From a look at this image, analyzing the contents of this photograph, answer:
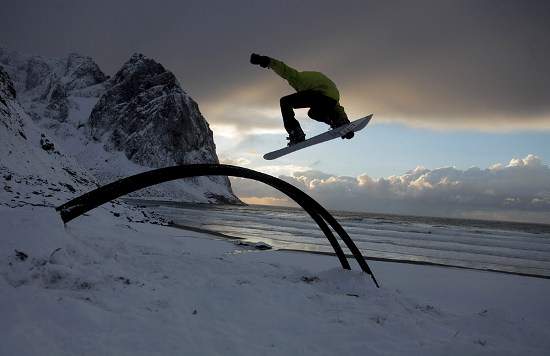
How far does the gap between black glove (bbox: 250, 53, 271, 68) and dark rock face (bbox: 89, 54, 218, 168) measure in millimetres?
173395

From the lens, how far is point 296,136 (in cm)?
963

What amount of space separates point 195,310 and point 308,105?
6018 mm

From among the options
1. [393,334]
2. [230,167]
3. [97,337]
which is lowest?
[393,334]

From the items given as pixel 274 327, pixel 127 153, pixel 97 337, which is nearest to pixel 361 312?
pixel 274 327

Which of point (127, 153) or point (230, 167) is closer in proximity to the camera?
point (230, 167)

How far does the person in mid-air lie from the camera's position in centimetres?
861

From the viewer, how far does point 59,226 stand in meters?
5.33

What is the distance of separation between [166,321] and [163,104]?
196679mm

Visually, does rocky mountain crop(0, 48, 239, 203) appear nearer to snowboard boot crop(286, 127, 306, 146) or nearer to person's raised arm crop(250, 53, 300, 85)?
snowboard boot crop(286, 127, 306, 146)

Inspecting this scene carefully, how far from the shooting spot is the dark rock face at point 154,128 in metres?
179

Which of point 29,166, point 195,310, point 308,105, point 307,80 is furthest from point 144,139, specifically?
point 195,310

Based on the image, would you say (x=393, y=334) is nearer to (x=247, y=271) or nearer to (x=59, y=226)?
(x=247, y=271)

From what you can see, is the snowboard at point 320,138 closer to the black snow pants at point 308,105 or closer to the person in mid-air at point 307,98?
the person in mid-air at point 307,98

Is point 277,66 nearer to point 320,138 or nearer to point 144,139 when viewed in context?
point 320,138
